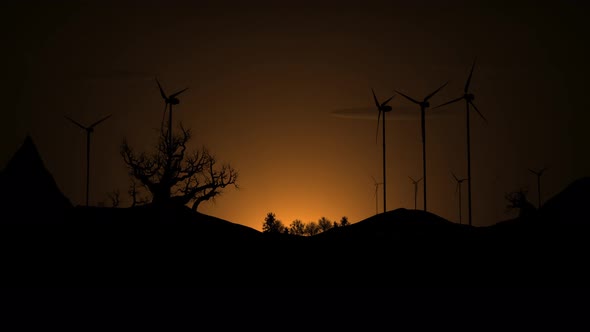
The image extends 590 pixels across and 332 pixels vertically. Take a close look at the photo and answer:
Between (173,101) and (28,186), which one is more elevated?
(173,101)

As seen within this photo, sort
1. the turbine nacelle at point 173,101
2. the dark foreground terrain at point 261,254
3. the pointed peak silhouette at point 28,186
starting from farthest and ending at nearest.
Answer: the turbine nacelle at point 173,101 < the pointed peak silhouette at point 28,186 < the dark foreground terrain at point 261,254

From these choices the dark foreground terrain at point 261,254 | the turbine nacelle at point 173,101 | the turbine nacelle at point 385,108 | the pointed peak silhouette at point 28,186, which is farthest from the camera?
the turbine nacelle at point 385,108

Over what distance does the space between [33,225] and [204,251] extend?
10.8m

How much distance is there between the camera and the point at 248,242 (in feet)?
166

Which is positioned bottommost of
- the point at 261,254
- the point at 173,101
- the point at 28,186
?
the point at 261,254

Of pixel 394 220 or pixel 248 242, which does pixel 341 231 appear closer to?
pixel 394 220

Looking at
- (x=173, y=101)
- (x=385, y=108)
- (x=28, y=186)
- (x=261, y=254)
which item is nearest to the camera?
(x=261, y=254)

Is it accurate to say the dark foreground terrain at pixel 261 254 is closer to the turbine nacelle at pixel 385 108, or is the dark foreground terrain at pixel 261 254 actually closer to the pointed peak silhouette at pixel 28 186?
the pointed peak silhouette at pixel 28 186

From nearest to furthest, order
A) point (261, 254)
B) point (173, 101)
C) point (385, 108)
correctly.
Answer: point (261, 254), point (173, 101), point (385, 108)

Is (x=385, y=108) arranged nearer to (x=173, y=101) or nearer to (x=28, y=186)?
(x=173, y=101)

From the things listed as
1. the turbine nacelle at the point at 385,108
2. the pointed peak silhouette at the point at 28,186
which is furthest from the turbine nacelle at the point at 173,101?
the turbine nacelle at the point at 385,108

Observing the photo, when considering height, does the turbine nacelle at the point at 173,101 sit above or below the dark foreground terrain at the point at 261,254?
above

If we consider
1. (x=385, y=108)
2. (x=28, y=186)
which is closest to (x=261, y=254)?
(x=28, y=186)

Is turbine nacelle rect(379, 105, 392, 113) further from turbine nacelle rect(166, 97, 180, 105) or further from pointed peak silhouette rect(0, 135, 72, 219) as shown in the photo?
pointed peak silhouette rect(0, 135, 72, 219)
